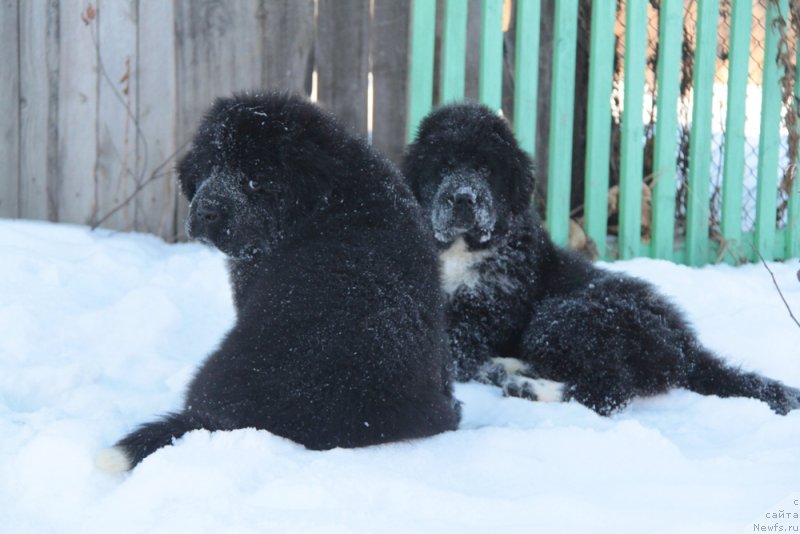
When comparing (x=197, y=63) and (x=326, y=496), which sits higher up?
(x=197, y=63)

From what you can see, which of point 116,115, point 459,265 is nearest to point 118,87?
point 116,115

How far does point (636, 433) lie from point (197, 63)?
387 centimetres

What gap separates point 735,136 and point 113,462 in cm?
509

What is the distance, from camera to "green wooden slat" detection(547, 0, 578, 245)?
6.20m

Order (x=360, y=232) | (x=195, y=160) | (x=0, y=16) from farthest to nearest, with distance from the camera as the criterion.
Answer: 1. (x=0, y=16)
2. (x=195, y=160)
3. (x=360, y=232)

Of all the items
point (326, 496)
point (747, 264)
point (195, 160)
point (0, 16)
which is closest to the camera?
point (326, 496)

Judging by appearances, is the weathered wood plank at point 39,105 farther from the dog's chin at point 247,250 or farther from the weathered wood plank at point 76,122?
the dog's chin at point 247,250

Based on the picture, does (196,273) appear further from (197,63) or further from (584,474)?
(584,474)

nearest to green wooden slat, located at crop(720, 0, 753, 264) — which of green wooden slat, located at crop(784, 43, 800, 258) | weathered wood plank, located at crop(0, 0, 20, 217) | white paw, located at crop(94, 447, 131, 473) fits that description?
green wooden slat, located at crop(784, 43, 800, 258)

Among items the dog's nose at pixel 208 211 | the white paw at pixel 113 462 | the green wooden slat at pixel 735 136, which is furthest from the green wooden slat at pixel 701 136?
the white paw at pixel 113 462

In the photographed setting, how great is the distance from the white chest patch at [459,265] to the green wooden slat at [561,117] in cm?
172

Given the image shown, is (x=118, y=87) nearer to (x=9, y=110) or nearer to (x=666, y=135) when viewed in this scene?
(x=9, y=110)

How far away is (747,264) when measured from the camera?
256 inches

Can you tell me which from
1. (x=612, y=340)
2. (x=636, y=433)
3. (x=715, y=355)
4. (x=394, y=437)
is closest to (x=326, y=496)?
(x=394, y=437)
